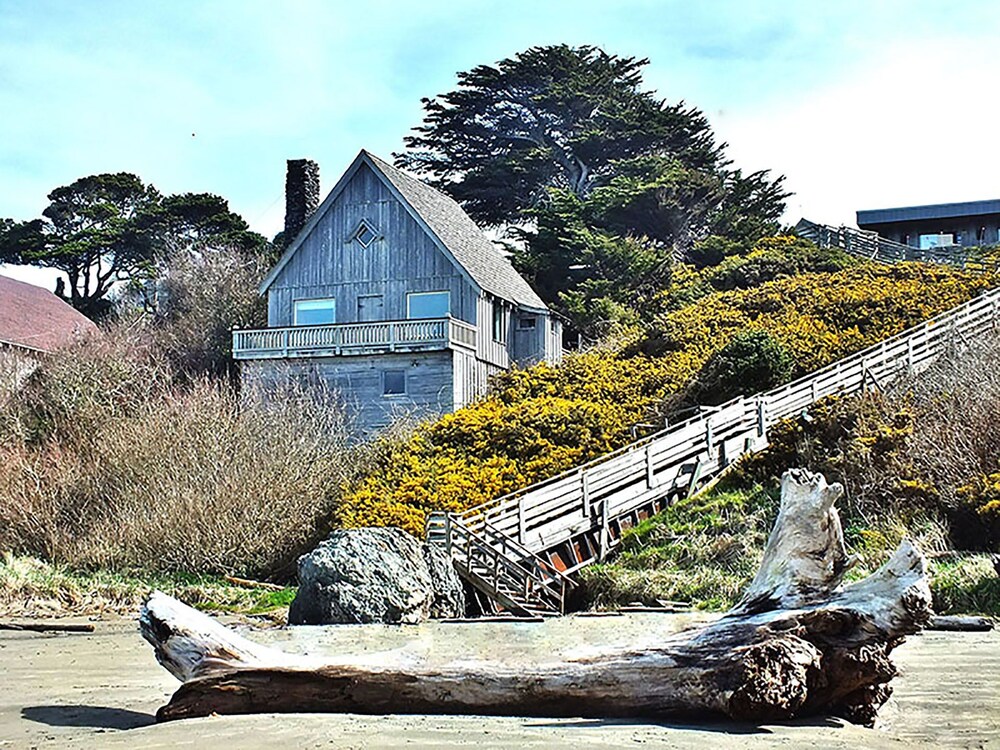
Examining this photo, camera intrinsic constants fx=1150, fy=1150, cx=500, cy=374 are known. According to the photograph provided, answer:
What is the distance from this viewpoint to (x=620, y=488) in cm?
2178

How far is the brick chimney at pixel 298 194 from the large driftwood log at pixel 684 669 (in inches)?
1367

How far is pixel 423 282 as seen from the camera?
34500 millimetres

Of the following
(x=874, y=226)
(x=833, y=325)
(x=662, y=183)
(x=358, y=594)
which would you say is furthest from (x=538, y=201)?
(x=358, y=594)

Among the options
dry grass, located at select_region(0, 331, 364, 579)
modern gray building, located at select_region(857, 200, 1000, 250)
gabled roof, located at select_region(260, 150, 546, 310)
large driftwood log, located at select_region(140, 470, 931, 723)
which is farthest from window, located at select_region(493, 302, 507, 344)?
modern gray building, located at select_region(857, 200, 1000, 250)

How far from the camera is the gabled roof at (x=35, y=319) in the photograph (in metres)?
40.1

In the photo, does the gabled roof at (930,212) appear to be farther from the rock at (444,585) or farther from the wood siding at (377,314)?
the rock at (444,585)

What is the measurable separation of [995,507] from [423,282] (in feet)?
67.0

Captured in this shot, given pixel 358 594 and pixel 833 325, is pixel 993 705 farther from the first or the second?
pixel 833 325

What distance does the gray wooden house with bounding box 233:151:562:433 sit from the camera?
31.4m

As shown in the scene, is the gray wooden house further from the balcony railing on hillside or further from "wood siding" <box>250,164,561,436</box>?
the balcony railing on hillside

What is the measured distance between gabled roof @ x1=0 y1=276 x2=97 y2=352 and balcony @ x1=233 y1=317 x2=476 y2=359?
766 centimetres

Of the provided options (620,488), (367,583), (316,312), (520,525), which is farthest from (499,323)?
(367,583)

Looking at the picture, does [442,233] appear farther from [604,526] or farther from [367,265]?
[604,526]

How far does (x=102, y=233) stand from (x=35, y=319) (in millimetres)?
13206
